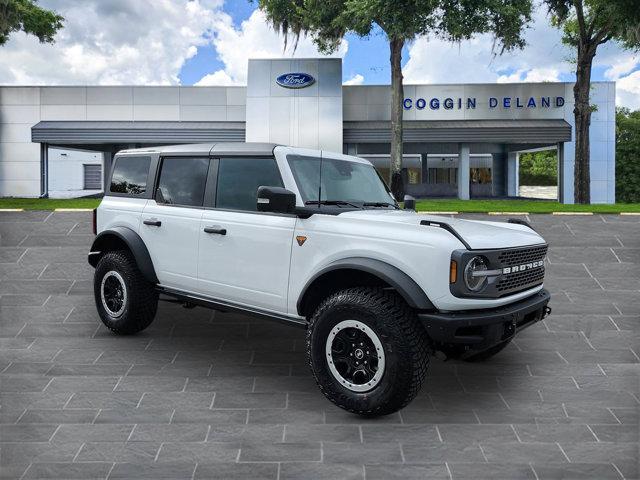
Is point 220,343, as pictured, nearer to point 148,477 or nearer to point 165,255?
point 165,255

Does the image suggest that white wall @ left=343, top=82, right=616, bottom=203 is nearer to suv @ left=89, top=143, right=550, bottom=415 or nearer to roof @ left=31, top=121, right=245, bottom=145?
roof @ left=31, top=121, right=245, bottom=145

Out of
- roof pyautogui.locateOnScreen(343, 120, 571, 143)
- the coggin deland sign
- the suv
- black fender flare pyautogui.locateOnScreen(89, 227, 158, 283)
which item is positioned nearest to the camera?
the suv

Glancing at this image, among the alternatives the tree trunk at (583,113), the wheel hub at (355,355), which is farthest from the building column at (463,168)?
the wheel hub at (355,355)

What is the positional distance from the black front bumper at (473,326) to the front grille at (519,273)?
19cm

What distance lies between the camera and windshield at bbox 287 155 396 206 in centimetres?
547

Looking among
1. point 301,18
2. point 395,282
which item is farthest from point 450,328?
point 301,18

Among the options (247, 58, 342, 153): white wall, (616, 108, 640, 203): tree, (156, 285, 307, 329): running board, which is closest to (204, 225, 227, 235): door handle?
(156, 285, 307, 329): running board

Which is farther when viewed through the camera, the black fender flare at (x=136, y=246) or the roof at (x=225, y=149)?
the black fender flare at (x=136, y=246)

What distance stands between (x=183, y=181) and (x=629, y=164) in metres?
48.0

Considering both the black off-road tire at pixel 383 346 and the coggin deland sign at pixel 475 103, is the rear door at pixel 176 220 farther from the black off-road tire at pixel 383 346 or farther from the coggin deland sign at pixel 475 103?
the coggin deland sign at pixel 475 103

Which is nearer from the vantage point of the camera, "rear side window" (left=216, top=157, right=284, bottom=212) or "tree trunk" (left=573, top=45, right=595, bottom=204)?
"rear side window" (left=216, top=157, right=284, bottom=212)

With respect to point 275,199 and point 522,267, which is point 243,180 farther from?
point 522,267

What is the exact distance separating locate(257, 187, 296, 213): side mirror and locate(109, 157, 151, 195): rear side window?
2.44m

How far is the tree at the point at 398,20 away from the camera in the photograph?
20.3 meters
